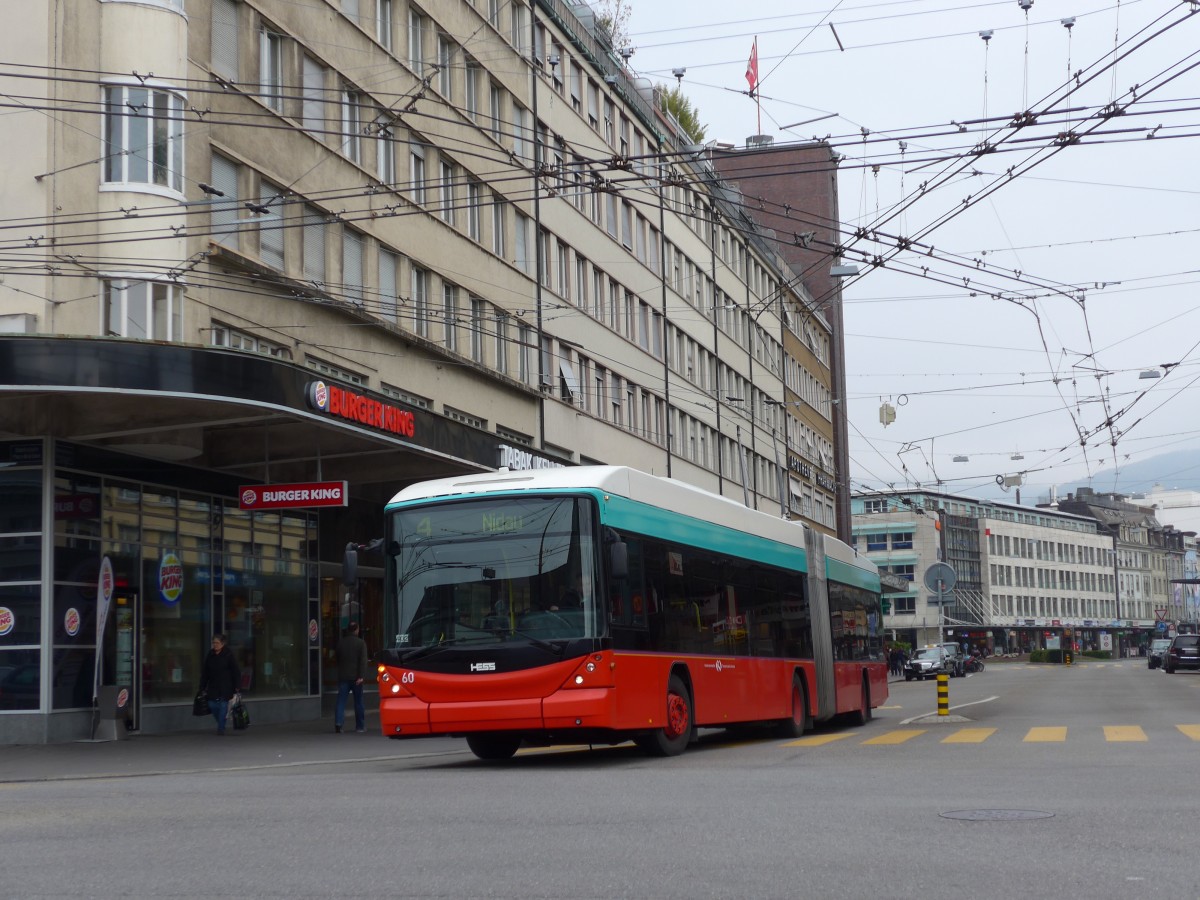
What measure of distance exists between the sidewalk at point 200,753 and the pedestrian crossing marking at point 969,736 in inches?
242

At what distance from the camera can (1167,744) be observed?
1802 cm

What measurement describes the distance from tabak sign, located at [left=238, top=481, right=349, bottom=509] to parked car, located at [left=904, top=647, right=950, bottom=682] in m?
47.1

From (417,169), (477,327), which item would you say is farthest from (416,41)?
(477,327)

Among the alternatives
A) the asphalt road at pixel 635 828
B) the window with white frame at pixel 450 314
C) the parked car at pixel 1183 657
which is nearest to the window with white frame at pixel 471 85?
the window with white frame at pixel 450 314

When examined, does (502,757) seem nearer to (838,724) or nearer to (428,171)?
(838,724)

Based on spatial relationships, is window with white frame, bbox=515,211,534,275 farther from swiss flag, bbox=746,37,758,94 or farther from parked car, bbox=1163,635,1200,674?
parked car, bbox=1163,635,1200,674

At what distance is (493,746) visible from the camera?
17.8 m

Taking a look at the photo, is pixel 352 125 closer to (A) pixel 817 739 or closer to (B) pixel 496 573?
(A) pixel 817 739

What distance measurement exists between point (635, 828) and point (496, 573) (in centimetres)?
647

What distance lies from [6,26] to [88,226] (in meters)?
3.00

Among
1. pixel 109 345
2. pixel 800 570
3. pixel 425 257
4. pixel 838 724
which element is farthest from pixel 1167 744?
pixel 425 257

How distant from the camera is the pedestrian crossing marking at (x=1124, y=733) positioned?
19.2 metres

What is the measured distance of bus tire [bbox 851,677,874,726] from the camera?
27.2 metres

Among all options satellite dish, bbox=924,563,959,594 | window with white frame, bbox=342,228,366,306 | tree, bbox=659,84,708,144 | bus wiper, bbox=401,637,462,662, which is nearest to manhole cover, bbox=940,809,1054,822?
bus wiper, bbox=401,637,462,662
